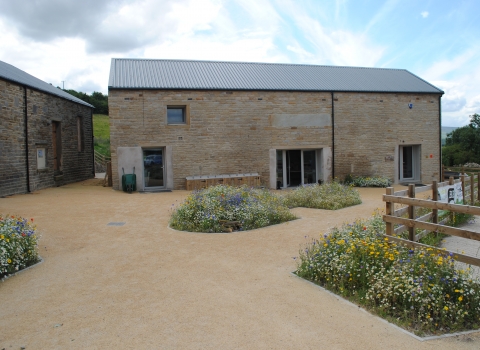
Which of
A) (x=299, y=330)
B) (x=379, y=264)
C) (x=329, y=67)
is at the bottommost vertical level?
(x=299, y=330)

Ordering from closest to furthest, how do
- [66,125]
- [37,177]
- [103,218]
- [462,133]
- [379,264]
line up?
[379,264]
[103,218]
[37,177]
[66,125]
[462,133]

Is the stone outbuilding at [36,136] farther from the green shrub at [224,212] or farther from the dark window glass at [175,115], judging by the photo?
the green shrub at [224,212]

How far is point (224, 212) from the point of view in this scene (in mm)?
9289

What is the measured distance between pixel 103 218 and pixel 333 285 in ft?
23.5

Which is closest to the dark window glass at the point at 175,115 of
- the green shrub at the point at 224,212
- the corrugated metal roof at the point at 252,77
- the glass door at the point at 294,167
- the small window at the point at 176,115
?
the small window at the point at 176,115

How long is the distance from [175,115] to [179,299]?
45.6ft

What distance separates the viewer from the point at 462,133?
46375 mm

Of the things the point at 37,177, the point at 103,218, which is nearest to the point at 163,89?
the point at 37,177

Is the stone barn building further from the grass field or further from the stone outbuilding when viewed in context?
the grass field

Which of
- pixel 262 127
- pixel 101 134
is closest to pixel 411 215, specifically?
pixel 262 127

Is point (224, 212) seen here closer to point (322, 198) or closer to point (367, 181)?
point (322, 198)

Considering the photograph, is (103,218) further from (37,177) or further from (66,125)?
(66,125)

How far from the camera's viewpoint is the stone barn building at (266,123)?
56.9 ft

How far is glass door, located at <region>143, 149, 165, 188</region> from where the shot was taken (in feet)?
58.1
